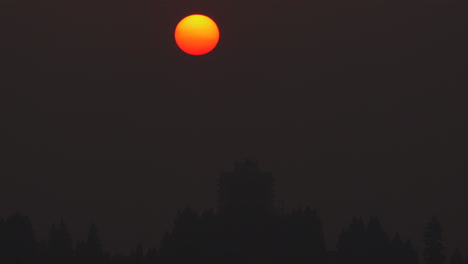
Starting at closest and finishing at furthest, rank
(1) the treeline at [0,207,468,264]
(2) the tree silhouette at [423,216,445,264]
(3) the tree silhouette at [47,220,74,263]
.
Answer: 1. (2) the tree silhouette at [423,216,445,264]
2. (1) the treeline at [0,207,468,264]
3. (3) the tree silhouette at [47,220,74,263]

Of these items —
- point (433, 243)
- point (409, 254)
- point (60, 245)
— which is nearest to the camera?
point (433, 243)

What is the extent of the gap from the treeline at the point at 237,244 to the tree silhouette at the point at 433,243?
37.1 ft

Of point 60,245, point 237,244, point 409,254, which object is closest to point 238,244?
point 237,244

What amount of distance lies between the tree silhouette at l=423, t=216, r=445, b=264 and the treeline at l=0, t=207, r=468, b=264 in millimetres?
11316

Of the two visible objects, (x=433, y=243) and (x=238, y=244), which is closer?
(x=433, y=243)

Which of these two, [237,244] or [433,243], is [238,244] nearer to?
[237,244]

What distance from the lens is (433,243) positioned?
391 ft

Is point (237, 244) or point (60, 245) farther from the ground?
point (60, 245)

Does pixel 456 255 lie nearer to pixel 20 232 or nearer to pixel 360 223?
pixel 360 223

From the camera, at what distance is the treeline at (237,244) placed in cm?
12988

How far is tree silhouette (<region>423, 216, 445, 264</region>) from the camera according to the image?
11762 centimetres

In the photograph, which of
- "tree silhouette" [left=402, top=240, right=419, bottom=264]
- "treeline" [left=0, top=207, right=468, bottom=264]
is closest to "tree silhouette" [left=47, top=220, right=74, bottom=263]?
"treeline" [left=0, top=207, right=468, bottom=264]

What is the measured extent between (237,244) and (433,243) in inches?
955

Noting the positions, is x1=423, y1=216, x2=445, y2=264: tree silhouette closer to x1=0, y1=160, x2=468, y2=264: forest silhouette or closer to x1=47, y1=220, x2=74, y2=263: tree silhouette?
x1=0, y1=160, x2=468, y2=264: forest silhouette
